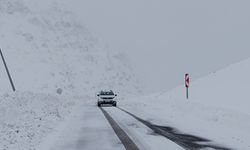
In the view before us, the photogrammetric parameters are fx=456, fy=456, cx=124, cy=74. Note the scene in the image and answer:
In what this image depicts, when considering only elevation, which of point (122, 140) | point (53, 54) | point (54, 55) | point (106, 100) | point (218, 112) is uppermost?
point (53, 54)

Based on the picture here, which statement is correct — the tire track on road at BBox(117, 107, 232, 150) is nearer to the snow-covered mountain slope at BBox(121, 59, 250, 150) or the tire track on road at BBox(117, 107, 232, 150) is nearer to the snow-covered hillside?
the snow-covered mountain slope at BBox(121, 59, 250, 150)

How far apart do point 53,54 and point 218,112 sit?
Answer: 9299 centimetres

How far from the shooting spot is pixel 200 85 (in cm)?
4297

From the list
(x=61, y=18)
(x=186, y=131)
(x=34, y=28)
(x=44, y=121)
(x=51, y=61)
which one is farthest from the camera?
(x=61, y=18)

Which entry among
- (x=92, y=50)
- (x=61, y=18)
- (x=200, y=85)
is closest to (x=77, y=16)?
(x=61, y=18)

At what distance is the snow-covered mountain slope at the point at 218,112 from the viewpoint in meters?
16.0

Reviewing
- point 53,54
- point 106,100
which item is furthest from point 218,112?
point 53,54

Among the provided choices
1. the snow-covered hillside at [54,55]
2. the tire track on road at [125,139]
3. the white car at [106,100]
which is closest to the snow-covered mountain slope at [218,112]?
the tire track on road at [125,139]

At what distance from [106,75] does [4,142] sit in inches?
3788

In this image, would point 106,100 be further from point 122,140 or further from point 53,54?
point 53,54

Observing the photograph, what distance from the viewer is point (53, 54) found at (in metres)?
113

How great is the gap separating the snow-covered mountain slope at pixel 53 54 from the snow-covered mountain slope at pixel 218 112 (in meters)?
54.6

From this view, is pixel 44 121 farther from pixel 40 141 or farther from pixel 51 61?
pixel 51 61

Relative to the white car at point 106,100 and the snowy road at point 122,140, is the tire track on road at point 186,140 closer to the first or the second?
the snowy road at point 122,140
